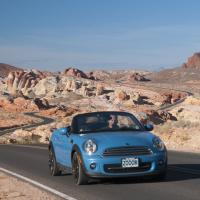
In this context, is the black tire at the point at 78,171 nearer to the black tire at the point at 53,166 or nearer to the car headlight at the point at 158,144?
the car headlight at the point at 158,144

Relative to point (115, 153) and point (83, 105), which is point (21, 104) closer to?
point (83, 105)

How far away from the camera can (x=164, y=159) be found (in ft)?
40.0

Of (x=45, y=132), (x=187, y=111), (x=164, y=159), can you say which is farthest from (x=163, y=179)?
(x=187, y=111)

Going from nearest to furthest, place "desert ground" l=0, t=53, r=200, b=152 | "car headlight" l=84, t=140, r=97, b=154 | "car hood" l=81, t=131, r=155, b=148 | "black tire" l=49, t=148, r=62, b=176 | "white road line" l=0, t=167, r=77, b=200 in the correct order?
"white road line" l=0, t=167, r=77, b=200
"car hood" l=81, t=131, r=155, b=148
"car headlight" l=84, t=140, r=97, b=154
"black tire" l=49, t=148, r=62, b=176
"desert ground" l=0, t=53, r=200, b=152

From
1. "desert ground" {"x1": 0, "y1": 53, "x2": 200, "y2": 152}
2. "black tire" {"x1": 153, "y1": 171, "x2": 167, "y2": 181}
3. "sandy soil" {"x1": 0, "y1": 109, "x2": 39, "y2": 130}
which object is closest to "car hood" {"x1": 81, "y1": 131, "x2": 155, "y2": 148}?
"black tire" {"x1": 153, "y1": 171, "x2": 167, "y2": 181}

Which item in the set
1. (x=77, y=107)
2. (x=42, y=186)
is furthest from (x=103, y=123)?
(x=77, y=107)

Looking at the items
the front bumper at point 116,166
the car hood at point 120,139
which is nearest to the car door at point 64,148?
the car hood at point 120,139

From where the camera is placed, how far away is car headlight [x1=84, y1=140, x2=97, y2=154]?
476 inches

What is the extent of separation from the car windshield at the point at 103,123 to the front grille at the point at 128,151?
45.7 inches

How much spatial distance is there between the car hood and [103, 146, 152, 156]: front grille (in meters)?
0.08

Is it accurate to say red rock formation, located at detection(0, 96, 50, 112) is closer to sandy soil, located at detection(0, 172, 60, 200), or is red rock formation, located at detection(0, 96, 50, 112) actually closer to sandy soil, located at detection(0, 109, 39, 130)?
sandy soil, located at detection(0, 109, 39, 130)

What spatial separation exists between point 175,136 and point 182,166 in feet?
50.5

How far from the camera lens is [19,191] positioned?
12.8 meters

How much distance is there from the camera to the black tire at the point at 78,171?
12.4 metres
